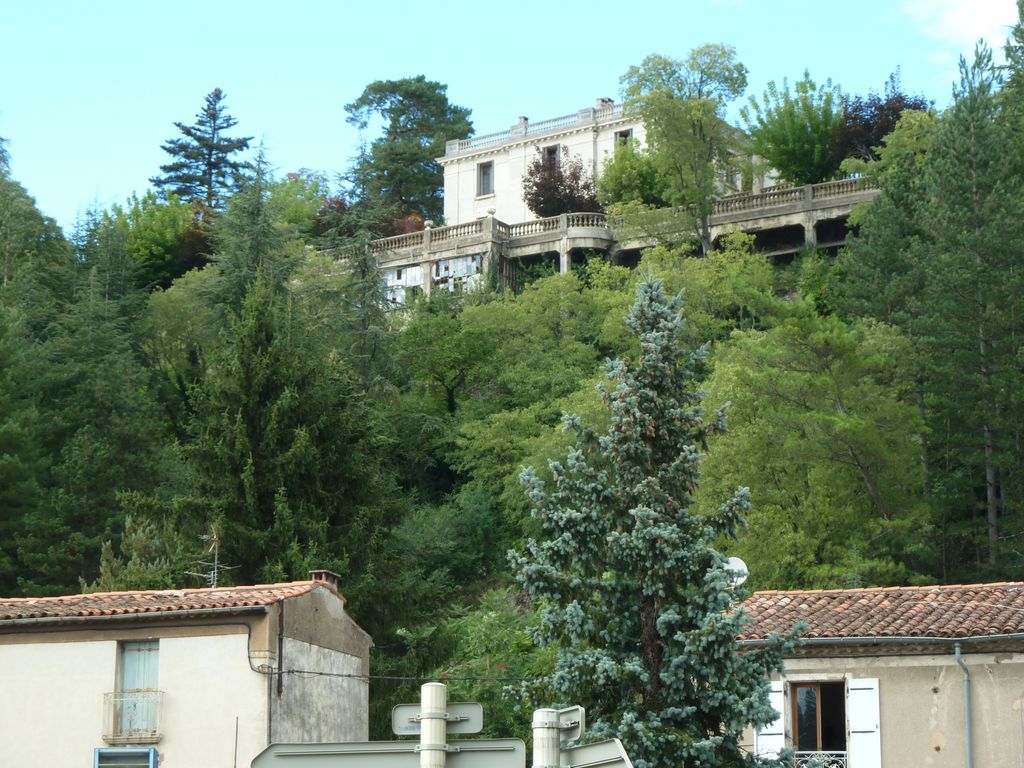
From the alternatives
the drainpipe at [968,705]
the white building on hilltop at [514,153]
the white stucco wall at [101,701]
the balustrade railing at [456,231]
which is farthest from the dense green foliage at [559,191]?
the drainpipe at [968,705]

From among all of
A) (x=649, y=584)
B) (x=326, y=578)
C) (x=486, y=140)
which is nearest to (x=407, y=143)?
(x=486, y=140)

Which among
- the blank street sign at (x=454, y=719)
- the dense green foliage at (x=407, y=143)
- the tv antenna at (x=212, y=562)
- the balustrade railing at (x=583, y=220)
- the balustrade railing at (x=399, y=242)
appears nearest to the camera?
the blank street sign at (x=454, y=719)

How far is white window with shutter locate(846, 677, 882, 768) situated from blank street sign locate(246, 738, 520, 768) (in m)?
14.6

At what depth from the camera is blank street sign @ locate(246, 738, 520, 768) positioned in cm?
852

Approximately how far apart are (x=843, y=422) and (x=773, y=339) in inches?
126

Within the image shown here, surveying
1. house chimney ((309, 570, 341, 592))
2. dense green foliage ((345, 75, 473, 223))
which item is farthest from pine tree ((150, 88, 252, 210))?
house chimney ((309, 570, 341, 592))

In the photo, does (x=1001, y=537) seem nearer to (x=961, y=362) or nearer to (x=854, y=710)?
(x=961, y=362)

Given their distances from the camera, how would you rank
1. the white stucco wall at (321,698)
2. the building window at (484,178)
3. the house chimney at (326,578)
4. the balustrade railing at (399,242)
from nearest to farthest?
the white stucco wall at (321,698) < the house chimney at (326,578) < the balustrade railing at (399,242) < the building window at (484,178)

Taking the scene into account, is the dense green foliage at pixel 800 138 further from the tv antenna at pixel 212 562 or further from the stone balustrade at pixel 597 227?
the tv antenna at pixel 212 562

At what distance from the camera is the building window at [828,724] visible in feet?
73.0

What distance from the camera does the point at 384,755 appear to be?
28.6ft

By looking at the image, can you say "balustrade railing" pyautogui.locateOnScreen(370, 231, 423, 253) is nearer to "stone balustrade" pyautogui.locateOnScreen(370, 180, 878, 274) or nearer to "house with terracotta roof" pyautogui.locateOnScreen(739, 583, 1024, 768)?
"stone balustrade" pyautogui.locateOnScreen(370, 180, 878, 274)

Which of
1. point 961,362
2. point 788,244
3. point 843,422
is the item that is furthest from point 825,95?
point 843,422

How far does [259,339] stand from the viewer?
3834 centimetres
